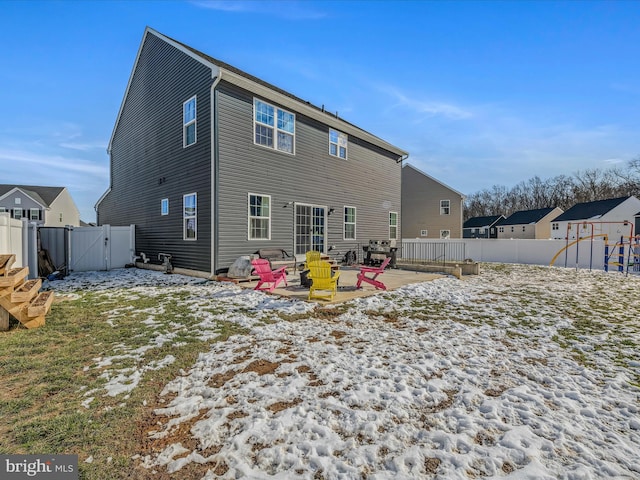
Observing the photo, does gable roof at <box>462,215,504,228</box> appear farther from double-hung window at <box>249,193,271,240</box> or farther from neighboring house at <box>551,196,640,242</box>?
double-hung window at <box>249,193,271,240</box>

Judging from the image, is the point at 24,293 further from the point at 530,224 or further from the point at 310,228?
the point at 530,224

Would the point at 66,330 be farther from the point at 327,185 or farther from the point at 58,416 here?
the point at 327,185

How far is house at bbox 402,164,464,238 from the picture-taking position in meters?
27.0

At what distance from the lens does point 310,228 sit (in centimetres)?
1251

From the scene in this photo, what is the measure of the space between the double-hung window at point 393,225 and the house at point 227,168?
1392 millimetres

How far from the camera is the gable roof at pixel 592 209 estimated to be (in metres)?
30.3

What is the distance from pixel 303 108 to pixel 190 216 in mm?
6230

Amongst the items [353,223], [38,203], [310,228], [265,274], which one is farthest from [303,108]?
[38,203]

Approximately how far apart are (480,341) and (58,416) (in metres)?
5.25

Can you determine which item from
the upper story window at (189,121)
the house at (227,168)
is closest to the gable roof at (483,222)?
the house at (227,168)

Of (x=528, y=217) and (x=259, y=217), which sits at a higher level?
(x=528, y=217)

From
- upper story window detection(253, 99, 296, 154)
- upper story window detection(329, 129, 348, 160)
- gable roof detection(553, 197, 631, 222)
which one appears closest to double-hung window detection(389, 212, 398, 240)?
upper story window detection(329, 129, 348, 160)

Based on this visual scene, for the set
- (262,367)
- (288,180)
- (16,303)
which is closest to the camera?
(262,367)

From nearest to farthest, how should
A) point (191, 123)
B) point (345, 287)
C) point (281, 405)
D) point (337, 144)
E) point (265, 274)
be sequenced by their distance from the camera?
point (281, 405) → point (265, 274) → point (345, 287) → point (191, 123) → point (337, 144)
